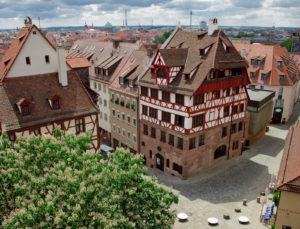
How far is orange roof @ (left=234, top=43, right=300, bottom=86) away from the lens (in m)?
55.3

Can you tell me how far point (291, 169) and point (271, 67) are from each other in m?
38.2

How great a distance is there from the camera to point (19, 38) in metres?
31.3

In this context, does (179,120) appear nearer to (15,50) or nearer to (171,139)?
(171,139)

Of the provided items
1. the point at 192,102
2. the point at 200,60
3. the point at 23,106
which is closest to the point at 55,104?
the point at 23,106

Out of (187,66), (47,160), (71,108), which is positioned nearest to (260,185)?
(187,66)

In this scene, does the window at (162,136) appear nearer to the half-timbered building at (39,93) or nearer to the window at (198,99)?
the window at (198,99)

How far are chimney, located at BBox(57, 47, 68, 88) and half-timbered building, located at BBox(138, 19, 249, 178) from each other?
10413mm

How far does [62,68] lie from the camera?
31312 mm

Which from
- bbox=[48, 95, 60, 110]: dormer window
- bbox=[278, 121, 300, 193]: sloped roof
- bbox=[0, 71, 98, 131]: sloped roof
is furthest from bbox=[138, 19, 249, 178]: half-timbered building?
bbox=[48, 95, 60, 110]: dormer window

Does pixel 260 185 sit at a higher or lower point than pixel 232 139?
lower

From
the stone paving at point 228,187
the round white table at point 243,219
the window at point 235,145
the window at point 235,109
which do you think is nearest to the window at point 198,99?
the window at point 235,109

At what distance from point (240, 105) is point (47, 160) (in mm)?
28976

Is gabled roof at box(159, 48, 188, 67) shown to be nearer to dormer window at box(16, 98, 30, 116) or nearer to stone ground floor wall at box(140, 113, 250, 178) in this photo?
stone ground floor wall at box(140, 113, 250, 178)

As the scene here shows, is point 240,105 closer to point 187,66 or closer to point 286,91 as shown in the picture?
point 187,66
